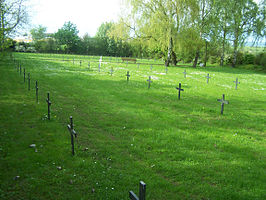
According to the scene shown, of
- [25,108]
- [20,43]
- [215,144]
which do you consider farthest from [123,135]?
[20,43]

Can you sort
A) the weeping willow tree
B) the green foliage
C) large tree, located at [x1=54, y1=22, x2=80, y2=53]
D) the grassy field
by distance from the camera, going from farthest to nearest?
the green foliage, large tree, located at [x1=54, y1=22, x2=80, y2=53], the weeping willow tree, the grassy field

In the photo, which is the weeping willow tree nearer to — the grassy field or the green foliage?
the grassy field

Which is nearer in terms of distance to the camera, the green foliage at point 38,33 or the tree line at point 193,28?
the tree line at point 193,28

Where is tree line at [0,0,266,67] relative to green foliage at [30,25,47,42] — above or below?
below

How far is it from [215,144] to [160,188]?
360 centimetres

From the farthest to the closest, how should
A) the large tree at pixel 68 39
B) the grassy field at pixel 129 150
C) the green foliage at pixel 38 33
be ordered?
the green foliage at pixel 38 33
the large tree at pixel 68 39
the grassy field at pixel 129 150

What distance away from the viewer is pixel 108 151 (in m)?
7.30

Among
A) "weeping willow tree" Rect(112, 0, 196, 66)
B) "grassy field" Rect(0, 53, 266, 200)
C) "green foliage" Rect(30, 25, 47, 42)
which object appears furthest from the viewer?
"green foliage" Rect(30, 25, 47, 42)

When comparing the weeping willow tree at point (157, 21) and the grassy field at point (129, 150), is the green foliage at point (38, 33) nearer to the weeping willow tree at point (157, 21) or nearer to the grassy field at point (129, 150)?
the weeping willow tree at point (157, 21)

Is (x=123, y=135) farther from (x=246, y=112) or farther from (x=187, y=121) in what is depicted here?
(x=246, y=112)

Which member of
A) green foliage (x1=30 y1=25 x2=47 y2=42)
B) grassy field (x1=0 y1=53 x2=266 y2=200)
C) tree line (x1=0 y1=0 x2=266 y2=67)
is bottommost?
grassy field (x1=0 y1=53 x2=266 y2=200)

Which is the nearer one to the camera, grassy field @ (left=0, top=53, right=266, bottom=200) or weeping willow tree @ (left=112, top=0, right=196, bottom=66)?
grassy field @ (left=0, top=53, right=266, bottom=200)

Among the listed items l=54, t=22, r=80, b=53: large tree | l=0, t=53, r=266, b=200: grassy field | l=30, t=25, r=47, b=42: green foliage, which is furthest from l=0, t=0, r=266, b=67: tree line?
l=30, t=25, r=47, b=42: green foliage

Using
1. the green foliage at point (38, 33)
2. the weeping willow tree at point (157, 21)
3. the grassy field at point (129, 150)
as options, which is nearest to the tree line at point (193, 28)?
the weeping willow tree at point (157, 21)
